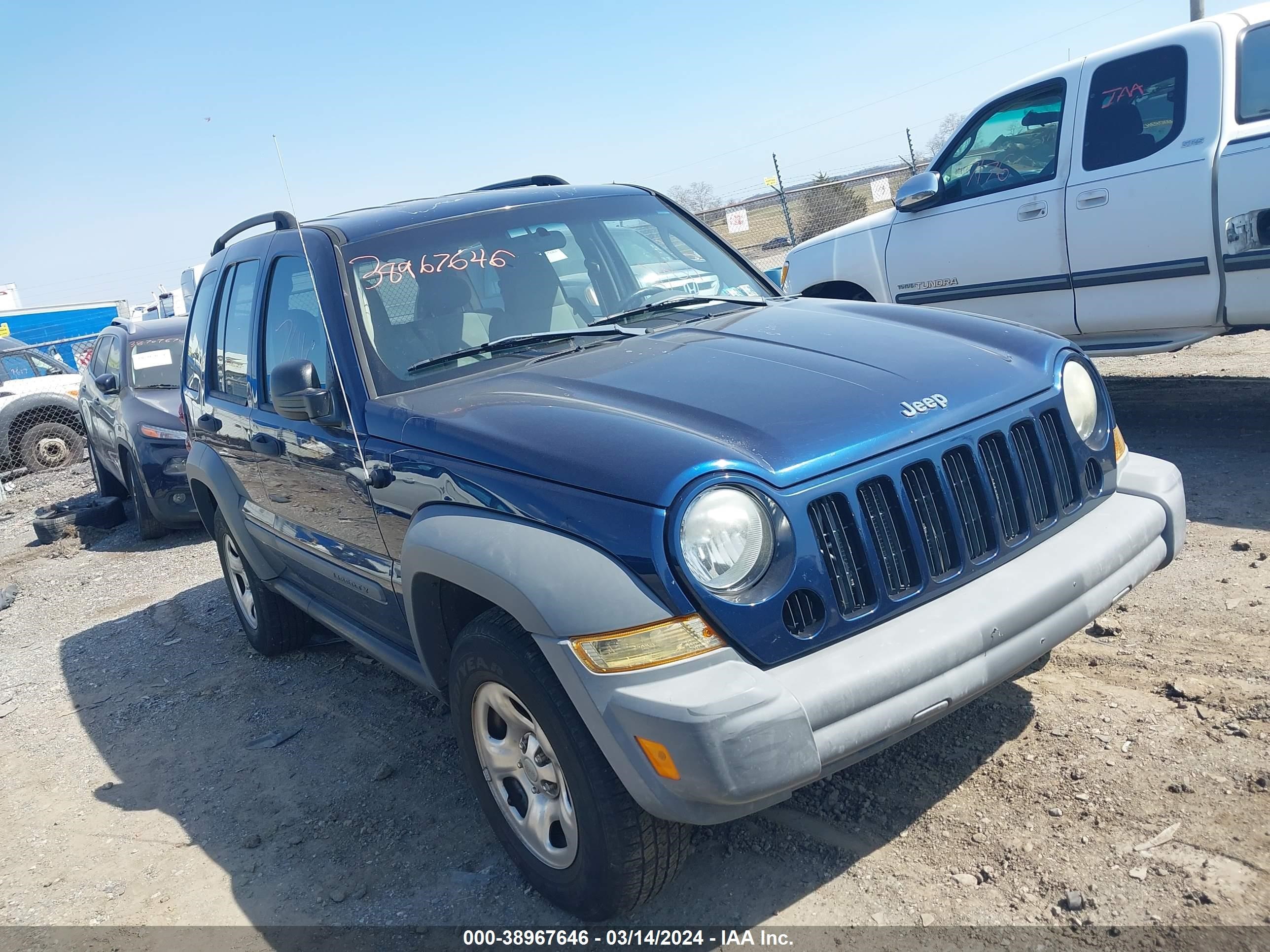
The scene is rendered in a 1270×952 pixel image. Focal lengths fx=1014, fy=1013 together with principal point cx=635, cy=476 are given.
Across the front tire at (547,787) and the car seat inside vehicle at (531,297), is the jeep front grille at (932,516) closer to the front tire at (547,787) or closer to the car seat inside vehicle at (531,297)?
the front tire at (547,787)

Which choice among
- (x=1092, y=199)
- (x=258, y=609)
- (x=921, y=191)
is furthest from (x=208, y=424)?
(x=1092, y=199)

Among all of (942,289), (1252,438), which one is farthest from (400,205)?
(1252,438)

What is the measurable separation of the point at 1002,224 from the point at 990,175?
1.20 feet

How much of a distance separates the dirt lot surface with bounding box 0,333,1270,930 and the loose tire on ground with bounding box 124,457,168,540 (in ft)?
10.1

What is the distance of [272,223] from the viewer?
433cm

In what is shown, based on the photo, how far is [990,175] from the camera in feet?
21.1

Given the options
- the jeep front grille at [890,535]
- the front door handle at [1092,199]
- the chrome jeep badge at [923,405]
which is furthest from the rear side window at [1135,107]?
the jeep front grille at [890,535]

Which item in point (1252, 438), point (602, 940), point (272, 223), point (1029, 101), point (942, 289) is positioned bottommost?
point (1252, 438)

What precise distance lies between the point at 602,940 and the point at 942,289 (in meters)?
5.17

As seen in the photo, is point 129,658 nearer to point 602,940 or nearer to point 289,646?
point 289,646

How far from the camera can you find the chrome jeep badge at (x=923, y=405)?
2627 millimetres

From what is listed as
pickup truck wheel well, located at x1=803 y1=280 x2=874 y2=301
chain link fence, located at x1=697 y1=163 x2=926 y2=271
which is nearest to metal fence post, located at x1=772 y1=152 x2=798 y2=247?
chain link fence, located at x1=697 y1=163 x2=926 y2=271

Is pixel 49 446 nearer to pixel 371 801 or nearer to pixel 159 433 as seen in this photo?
pixel 159 433

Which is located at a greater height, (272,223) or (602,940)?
(272,223)
